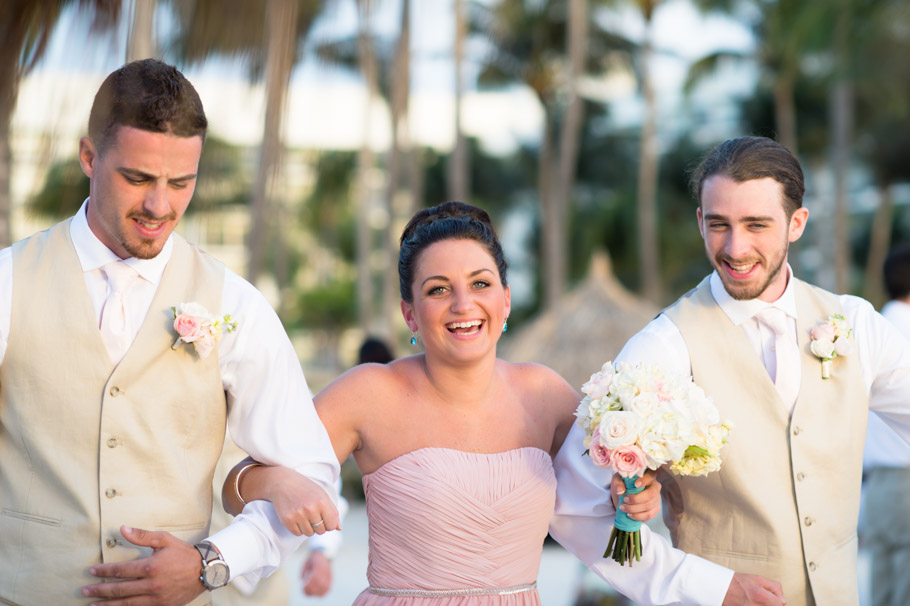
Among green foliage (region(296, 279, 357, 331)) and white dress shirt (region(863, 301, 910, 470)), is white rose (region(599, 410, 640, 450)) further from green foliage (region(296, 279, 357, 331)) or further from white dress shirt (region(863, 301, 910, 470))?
green foliage (region(296, 279, 357, 331))

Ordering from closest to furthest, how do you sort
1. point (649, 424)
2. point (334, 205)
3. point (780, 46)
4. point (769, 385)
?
1. point (649, 424)
2. point (769, 385)
3. point (780, 46)
4. point (334, 205)

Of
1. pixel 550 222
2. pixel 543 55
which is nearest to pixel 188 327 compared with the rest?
pixel 550 222

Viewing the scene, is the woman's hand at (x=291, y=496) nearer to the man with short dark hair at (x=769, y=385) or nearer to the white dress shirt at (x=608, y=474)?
the white dress shirt at (x=608, y=474)

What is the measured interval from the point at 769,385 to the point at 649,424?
0.62 meters

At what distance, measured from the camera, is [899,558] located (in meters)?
6.18

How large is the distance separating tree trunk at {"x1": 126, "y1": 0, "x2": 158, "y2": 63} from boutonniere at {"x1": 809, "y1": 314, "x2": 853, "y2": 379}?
3.47 m

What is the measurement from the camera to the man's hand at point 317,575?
463 centimetres

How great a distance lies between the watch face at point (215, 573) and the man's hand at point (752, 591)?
60.7 inches

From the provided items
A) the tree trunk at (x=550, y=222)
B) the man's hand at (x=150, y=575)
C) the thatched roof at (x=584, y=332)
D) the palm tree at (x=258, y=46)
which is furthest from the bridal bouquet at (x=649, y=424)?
the tree trunk at (x=550, y=222)

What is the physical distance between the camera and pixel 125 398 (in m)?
2.86

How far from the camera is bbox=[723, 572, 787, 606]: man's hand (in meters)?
3.23

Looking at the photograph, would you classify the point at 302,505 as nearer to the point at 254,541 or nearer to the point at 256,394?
the point at 254,541

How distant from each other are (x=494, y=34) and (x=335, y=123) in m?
18.2

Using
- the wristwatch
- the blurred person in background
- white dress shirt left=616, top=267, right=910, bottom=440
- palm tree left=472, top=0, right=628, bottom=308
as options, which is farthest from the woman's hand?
palm tree left=472, top=0, right=628, bottom=308
